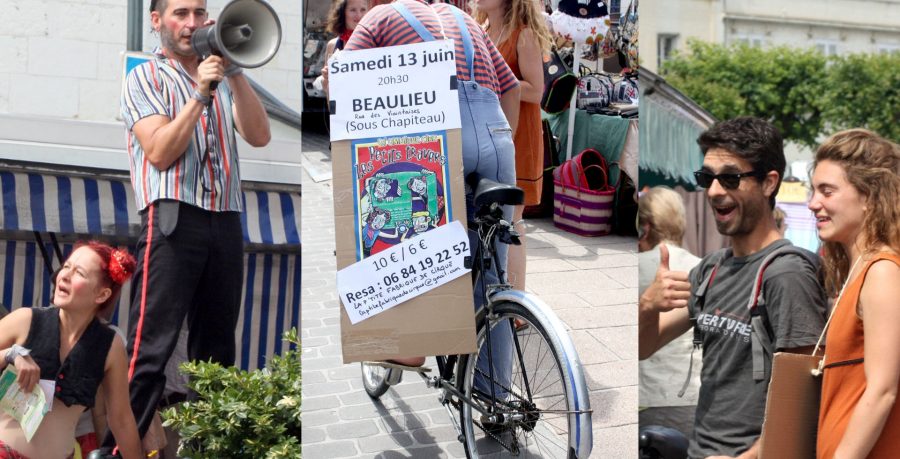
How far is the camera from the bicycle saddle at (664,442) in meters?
3.54

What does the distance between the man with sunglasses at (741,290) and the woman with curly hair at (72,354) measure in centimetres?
180

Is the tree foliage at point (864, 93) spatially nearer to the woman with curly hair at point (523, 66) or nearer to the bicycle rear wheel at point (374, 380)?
the woman with curly hair at point (523, 66)

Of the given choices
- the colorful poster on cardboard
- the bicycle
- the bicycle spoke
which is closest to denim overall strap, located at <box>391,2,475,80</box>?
the colorful poster on cardboard

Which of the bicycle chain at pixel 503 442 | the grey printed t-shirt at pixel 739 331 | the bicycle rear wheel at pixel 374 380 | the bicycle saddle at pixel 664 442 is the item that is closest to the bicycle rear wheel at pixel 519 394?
the bicycle chain at pixel 503 442

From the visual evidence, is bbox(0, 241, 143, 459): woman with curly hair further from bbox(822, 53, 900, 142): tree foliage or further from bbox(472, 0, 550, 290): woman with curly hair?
bbox(822, 53, 900, 142): tree foliage

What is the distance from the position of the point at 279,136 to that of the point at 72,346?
90cm

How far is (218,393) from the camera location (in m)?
3.38

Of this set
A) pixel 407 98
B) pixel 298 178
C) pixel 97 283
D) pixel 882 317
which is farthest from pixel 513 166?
pixel 97 283

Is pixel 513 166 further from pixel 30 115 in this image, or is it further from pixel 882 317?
pixel 30 115

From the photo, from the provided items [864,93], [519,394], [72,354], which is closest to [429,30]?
[519,394]

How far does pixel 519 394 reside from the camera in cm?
327

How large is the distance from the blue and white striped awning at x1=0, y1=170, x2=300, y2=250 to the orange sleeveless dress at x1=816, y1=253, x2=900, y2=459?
1.74 m

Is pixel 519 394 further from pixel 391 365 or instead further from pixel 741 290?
pixel 741 290

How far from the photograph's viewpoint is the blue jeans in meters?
3.22
